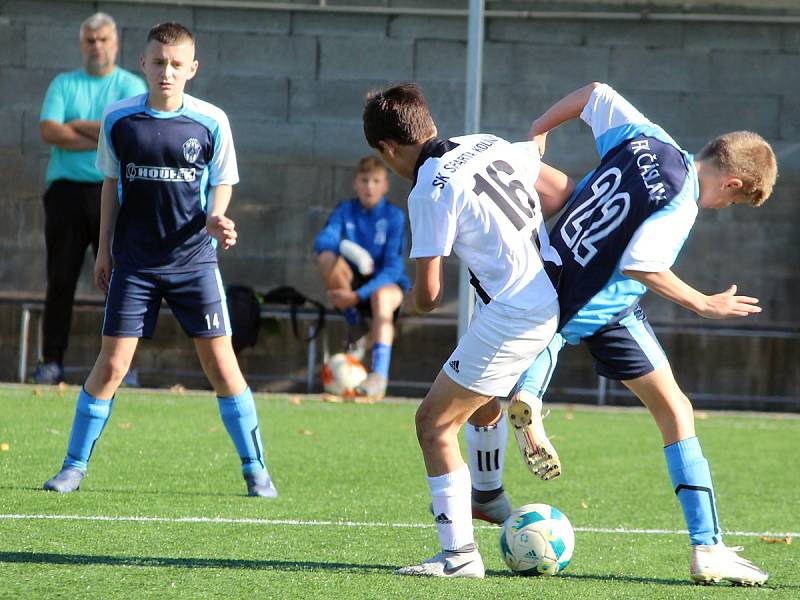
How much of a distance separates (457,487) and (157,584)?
0.94 meters

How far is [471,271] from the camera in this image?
415 centimetres

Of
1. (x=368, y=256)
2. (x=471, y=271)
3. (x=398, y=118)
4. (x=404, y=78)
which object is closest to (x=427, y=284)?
(x=471, y=271)

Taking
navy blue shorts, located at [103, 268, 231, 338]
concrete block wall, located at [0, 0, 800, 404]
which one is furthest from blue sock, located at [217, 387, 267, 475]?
concrete block wall, located at [0, 0, 800, 404]

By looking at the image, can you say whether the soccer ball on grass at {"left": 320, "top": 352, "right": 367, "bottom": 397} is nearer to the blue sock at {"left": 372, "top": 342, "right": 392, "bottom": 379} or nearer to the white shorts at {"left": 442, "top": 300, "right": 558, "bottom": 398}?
the blue sock at {"left": 372, "top": 342, "right": 392, "bottom": 379}

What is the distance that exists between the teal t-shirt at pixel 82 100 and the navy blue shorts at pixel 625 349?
5622 mm

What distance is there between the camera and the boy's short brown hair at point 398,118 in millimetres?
4082

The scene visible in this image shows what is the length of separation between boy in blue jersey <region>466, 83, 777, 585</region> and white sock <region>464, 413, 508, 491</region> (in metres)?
0.57

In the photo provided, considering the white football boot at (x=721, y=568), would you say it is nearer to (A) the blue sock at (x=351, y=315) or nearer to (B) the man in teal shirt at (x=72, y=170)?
(B) the man in teal shirt at (x=72, y=170)

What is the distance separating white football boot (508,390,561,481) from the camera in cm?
424

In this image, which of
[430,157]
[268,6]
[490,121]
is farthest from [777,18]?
[430,157]

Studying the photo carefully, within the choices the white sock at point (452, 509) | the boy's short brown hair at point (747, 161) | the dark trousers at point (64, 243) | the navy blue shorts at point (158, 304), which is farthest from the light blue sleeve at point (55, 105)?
the boy's short brown hair at point (747, 161)

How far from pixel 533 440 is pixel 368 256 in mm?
5962

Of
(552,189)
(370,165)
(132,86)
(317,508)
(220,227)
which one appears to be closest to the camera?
(552,189)

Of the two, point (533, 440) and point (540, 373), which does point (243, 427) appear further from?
point (533, 440)
